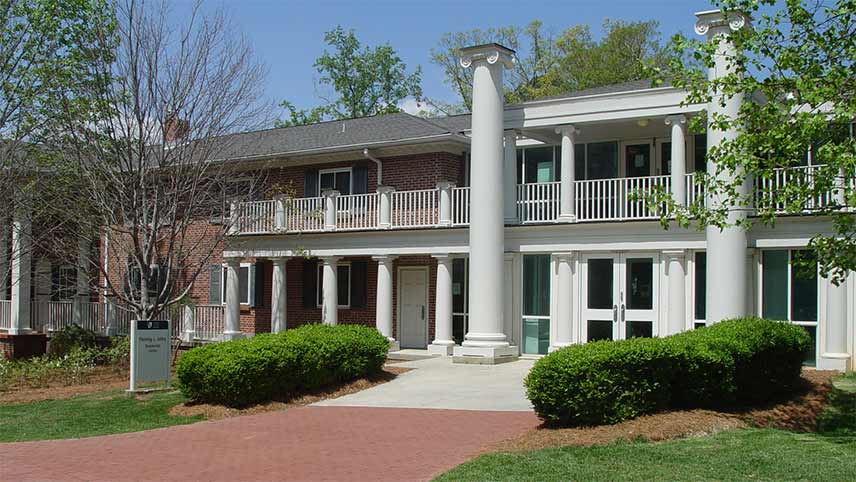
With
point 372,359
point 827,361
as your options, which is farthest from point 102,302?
point 827,361

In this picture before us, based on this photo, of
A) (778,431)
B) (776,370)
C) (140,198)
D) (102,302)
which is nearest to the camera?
(778,431)

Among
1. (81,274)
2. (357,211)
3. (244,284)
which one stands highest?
(357,211)

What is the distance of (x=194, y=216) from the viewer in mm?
22328

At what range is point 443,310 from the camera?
22.6 metres

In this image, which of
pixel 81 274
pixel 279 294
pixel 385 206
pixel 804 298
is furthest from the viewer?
pixel 279 294

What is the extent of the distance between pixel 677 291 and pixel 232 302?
12591 millimetres

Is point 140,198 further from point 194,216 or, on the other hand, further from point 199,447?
point 199,447

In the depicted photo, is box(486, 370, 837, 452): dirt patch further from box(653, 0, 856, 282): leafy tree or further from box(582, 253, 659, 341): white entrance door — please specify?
box(582, 253, 659, 341): white entrance door

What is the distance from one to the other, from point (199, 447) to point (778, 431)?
285 inches

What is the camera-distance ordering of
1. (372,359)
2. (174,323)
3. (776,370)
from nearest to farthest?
(776,370) → (372,359) → (174,323)

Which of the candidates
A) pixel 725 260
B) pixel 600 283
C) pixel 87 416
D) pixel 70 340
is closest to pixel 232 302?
pixel 70 340

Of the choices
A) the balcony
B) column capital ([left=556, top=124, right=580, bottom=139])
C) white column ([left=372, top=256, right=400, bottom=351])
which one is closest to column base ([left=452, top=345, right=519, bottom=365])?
white column ([left=372, top=256, right=400, bottom=351])

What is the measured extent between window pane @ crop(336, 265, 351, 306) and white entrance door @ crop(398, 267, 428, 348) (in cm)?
169

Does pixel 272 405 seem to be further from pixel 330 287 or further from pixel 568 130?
pixel 568 130
